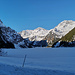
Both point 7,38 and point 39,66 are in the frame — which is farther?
point 7,38

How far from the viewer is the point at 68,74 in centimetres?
1091

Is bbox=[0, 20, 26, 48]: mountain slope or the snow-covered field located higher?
bbox=[0, 20, 26, 48]: mountain slope

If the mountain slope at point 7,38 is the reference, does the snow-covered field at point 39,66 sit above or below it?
below

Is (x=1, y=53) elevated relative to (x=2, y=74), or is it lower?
elevated

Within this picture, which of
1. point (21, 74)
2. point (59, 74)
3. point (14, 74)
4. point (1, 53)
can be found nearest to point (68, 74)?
point (59, 74)

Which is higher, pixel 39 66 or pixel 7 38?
pixel 7 38

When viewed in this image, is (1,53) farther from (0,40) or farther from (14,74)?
(0,40)

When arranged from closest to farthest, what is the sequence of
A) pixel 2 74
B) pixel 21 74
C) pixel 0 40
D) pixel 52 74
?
1. pixel 2 74
2. pixel 21 74
3. pixel 52 74
4. pixel 0 40

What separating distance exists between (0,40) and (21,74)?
11956 centimetres

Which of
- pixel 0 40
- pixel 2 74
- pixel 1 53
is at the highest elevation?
pixel 0 40

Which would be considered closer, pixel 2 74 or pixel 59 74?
pixel 2 74

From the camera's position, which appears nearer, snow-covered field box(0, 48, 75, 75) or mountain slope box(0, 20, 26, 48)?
snow-covered field box(0, 48, 75, 75)

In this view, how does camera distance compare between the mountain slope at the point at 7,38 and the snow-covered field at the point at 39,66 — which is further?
the mountain slope at the point at 7,38

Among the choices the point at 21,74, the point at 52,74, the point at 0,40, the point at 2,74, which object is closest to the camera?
the point at 2,74
